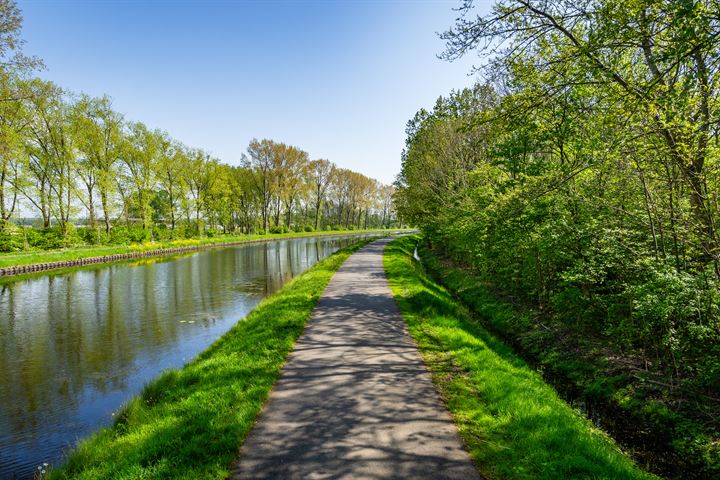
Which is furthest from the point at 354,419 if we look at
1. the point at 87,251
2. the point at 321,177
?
the point at 321,177

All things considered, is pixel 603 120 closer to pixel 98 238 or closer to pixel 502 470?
pixel 502 470

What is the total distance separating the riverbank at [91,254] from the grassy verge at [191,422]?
87.2ft

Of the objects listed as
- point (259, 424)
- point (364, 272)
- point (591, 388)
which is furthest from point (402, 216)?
point (259, 424)

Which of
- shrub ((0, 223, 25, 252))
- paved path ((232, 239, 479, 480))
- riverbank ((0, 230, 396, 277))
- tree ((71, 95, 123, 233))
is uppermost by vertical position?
tree ((71, 95, 123, 233))

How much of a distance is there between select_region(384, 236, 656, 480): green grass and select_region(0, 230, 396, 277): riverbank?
30.2 meters

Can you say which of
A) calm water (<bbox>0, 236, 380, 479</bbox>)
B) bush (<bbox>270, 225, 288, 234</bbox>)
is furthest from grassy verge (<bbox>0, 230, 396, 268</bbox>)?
bush (<bbox>270, 225, 288, 234</bbox>)

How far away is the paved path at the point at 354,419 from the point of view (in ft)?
14.1

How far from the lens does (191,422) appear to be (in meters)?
5.49

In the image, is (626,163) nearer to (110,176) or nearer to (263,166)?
(110,176)

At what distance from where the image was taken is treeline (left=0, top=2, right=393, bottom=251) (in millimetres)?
32562

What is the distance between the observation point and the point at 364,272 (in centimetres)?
2014

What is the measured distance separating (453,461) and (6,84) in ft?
132

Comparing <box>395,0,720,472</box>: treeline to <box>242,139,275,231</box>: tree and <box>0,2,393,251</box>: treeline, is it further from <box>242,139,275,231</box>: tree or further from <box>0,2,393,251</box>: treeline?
<box>242,139,275,231</box>: tree

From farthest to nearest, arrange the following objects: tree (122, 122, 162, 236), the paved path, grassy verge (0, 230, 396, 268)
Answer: tree (122, 122, 162, 236)
grassy verge (0, 230, 396, 268)
the paved path
